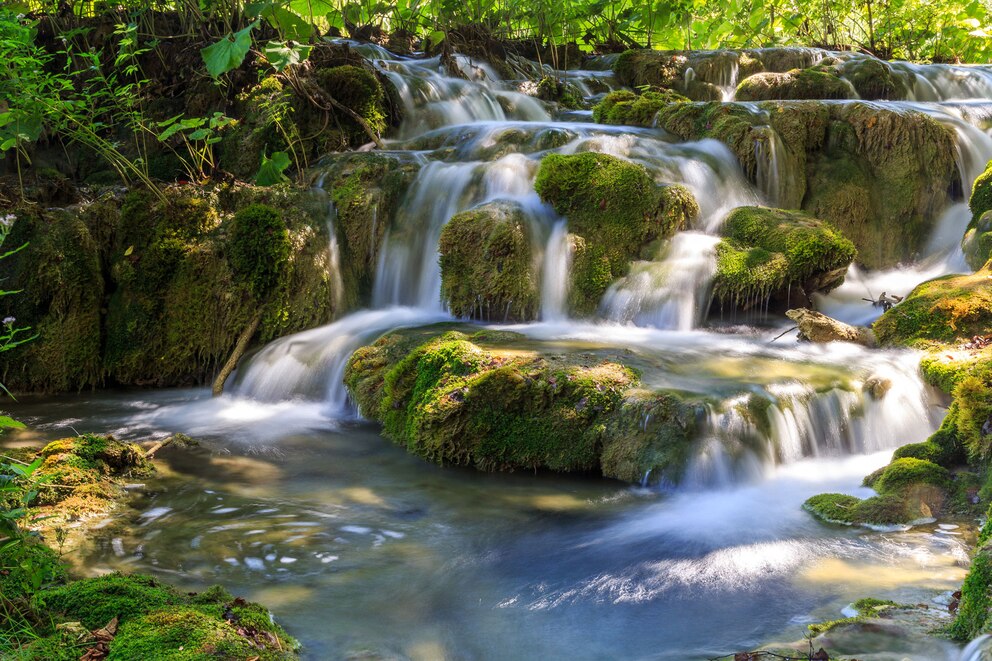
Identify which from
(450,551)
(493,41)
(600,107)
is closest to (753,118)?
(600,107)

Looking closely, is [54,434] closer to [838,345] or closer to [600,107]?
[838,345]

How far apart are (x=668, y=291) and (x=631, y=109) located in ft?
13.4

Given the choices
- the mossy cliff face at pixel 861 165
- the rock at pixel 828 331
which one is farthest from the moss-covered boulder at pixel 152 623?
the mossy cliff face at pixel 861 165

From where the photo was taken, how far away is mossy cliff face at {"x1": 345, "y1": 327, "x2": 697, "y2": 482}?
5500 millimetres

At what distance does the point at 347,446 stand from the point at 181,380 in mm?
3002

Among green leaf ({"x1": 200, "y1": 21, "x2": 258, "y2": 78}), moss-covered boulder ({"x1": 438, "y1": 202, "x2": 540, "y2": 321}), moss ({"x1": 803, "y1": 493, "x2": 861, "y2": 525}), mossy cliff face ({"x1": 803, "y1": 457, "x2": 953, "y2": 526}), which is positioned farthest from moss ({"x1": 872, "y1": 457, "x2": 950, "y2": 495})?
green leaf ({"x1": 200, "y1": 21, "x2": 258, "y2": 78})

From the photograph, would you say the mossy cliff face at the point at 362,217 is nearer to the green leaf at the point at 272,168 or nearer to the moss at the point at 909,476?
the green leaf at the point at 272,168

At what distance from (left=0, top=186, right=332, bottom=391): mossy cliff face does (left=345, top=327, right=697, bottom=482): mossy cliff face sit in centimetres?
281

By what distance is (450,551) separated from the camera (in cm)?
456

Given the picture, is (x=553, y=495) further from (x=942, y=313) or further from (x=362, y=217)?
(x=362, y=217)

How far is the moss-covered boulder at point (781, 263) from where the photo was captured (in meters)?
7.74

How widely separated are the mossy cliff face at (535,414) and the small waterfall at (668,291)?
1739mm

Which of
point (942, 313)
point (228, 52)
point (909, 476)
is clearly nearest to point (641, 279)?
point (942, 313)

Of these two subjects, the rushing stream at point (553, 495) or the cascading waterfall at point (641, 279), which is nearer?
the rushing stream at point (553, 495)
